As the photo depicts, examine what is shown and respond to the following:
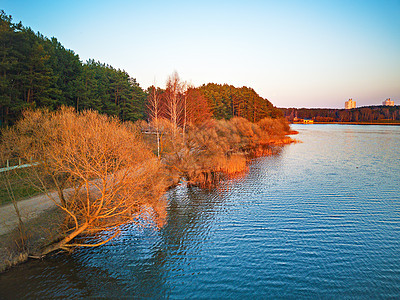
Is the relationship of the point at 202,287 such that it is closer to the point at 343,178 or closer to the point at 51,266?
the point at 51,266

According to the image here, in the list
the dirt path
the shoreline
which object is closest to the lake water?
the shoreline

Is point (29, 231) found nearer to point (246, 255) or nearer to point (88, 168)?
point (88, 168)

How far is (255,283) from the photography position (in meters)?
11.1

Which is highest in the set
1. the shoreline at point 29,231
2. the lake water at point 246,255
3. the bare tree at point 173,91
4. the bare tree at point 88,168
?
the bare tree at point 173,91

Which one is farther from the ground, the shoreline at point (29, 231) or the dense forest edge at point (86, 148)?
the dense forest edge at point (86, 148)

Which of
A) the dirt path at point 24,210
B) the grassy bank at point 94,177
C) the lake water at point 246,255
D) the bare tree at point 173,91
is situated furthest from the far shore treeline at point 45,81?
the lake water at point 246,255

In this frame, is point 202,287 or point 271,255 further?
point 271,255

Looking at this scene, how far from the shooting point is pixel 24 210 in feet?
50.1

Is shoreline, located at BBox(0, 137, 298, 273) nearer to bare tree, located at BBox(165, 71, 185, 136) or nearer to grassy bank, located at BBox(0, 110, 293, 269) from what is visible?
grassy bank, located at BBox(0, 110, 293, 269)

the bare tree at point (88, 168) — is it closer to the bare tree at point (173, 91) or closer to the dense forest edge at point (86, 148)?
the dense forest edge at point (86, 148)

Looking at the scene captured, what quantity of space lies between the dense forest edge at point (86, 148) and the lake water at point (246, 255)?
133 centimetres

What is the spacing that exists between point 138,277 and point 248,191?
14397mm

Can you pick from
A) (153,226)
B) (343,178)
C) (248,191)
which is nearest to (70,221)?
(153,226)

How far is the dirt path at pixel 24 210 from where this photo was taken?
13502 mm
